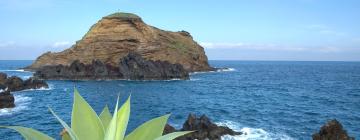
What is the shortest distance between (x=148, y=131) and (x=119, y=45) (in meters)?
102

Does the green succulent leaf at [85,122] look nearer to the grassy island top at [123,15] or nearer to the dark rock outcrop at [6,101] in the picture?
the dark rock outcrop at [6,101]

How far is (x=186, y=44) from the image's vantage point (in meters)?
126

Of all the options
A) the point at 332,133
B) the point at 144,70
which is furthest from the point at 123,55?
the point at 332,133

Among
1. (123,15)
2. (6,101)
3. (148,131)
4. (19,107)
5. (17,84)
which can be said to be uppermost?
(123,15)

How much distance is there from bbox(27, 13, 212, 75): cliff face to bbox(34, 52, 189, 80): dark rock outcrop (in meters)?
11.2

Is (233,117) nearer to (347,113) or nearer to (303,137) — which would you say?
(303,137)

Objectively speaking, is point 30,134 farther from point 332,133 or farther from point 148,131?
point 332,133

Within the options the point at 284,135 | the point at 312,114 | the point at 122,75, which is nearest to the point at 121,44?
the point at 122,75

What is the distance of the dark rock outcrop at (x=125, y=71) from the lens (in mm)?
85500

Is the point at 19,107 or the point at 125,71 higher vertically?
the point at 125,71

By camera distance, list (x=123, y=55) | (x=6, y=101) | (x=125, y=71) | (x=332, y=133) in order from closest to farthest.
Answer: (x=332, y=133) → (x=6, y=101) → (x=125, y=71) → (x=123, y=55)

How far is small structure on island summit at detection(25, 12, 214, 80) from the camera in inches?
3430

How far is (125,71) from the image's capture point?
285 ft

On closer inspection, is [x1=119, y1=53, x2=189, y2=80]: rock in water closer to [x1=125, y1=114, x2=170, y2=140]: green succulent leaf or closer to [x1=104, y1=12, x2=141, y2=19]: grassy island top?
[x1=104, y1=12, x2=141, y2=19]: grassy island top
